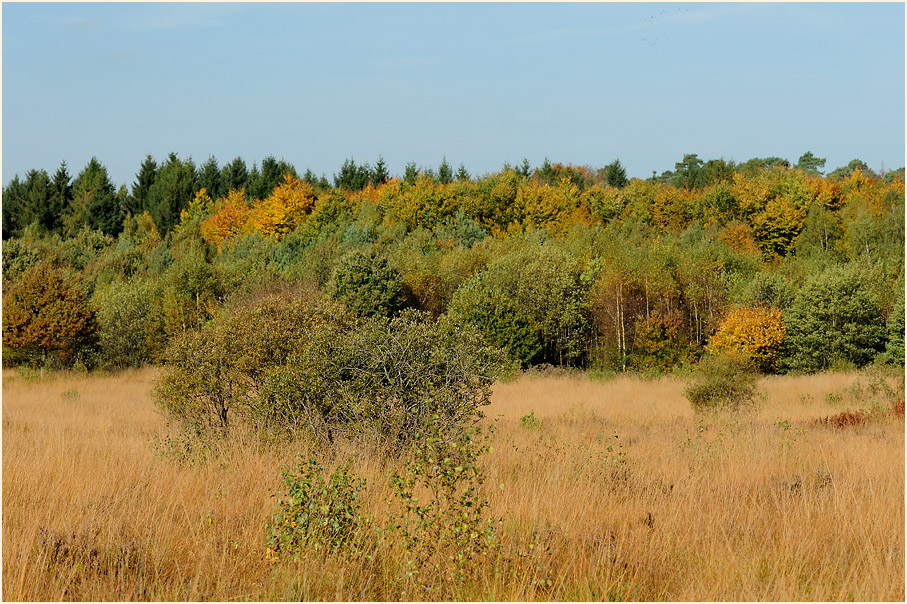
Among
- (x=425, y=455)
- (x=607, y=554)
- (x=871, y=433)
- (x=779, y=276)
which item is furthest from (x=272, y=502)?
(x=779, y=276)

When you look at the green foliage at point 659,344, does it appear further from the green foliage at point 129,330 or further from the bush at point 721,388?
the green foliage at point 129,330

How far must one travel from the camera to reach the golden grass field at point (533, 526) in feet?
16.9

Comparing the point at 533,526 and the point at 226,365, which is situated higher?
the point at 226,365

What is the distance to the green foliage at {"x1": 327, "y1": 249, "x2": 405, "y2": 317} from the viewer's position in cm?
4375

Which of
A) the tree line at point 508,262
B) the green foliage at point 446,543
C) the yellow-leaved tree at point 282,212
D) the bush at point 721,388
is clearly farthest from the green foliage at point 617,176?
the green foliage at point 446,543

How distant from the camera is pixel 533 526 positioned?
5832 millimetres

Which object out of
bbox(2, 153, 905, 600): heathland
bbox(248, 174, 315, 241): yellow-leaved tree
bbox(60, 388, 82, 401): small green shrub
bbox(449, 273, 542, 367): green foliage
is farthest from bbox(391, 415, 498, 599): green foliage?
bbox(248, 174, 315, 241): yellow-leaved tree

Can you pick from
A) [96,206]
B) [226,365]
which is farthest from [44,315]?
[96,206]

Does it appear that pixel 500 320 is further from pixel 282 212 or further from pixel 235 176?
pixel 235 176

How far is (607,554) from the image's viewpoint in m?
5.53

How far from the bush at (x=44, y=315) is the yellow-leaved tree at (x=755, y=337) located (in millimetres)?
28961

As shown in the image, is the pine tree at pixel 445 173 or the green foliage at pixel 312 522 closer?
the green foliage at pixel 312 522

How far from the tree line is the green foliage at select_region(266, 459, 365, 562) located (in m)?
9.18

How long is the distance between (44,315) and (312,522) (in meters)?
33.5
